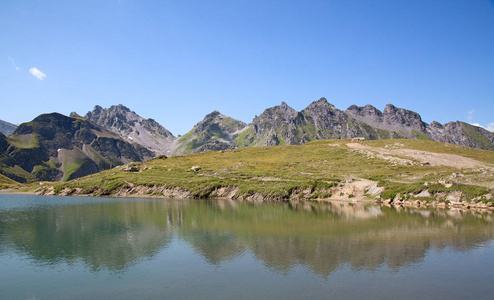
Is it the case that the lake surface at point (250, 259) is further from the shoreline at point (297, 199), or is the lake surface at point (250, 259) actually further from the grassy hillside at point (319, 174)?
the grassy hillside at point (319, 174)

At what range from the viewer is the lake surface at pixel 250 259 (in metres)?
21.6

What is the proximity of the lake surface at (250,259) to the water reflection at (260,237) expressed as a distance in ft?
0.44

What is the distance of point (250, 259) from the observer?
94.8 feet

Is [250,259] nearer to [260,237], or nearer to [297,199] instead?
[260,237]

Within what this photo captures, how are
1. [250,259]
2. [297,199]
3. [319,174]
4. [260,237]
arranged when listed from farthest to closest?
1. [319,174]
2. [297,199]
3. [260,237]
4. [250,259]

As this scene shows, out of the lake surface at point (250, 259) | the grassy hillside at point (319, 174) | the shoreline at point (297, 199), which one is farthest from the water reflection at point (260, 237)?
the grassy hillside at point (319, 174)

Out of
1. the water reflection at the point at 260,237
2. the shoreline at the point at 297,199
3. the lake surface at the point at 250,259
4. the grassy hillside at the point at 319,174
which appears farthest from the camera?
the grassy hillside at the point at 319,174

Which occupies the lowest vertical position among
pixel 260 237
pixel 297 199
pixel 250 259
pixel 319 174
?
pixel 250 259

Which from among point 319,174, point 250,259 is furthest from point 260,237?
point 319,174

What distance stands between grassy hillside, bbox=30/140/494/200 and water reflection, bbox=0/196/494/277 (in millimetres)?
22114

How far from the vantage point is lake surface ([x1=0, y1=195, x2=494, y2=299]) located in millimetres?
21609

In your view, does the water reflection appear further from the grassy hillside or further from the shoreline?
the grassy hillside

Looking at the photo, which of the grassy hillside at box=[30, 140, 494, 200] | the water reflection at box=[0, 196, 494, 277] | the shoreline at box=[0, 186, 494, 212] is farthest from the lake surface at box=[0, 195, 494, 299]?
the grassy hillside at box=[30, 140, 494, 200]

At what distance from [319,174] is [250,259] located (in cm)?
7517
